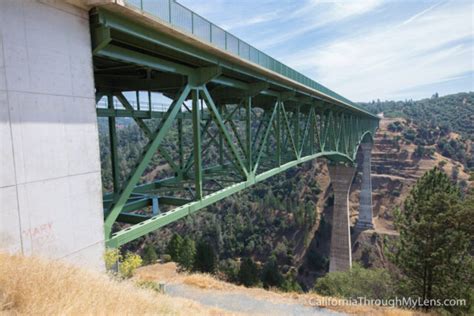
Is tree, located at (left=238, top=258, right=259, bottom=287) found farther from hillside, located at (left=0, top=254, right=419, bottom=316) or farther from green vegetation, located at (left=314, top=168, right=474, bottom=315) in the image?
hillside, located at (left=0, top=254, right=419, bottom=316)

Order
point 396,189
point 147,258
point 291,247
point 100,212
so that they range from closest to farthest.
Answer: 1. point 100,212
2. point 147,258
3. point 291,247
4. point 396,189

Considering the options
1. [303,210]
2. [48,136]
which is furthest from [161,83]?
[303,210]

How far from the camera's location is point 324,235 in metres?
68.6

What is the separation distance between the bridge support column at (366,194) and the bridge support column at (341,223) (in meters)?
18.6

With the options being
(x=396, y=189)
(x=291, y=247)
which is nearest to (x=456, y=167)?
(x=396, y=189)

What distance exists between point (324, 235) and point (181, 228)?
1335 inches

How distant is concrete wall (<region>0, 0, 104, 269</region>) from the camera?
443 cm

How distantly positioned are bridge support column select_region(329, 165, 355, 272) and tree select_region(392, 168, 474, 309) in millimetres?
24852

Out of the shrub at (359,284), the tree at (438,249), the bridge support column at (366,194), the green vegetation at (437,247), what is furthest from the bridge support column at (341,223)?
the tree at (438,249)

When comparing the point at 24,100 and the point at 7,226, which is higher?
the point at 24,100

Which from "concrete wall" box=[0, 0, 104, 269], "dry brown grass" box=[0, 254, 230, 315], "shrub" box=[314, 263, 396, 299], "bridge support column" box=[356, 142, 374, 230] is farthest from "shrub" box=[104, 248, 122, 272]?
"bridge support column" box=[356, 142, 374, 230]

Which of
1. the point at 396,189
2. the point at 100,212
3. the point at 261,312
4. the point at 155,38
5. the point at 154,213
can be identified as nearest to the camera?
the point at 100,212

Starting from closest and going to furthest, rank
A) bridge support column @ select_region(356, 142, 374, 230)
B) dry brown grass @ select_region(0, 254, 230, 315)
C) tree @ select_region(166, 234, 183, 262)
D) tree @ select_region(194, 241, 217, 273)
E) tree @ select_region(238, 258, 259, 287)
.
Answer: dry brown grass @ select_region(0, 254, 230, 315) → tree @ select_region(238, 258, 259, 287) → tree @ select_region(194, 241, 217, 273) → tree @ select_region(166, 234, 183, 262) → bridge support column @ select_region(356, 142, 374, 230)

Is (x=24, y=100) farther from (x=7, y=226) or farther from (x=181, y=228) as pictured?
(x=181, y=228)
